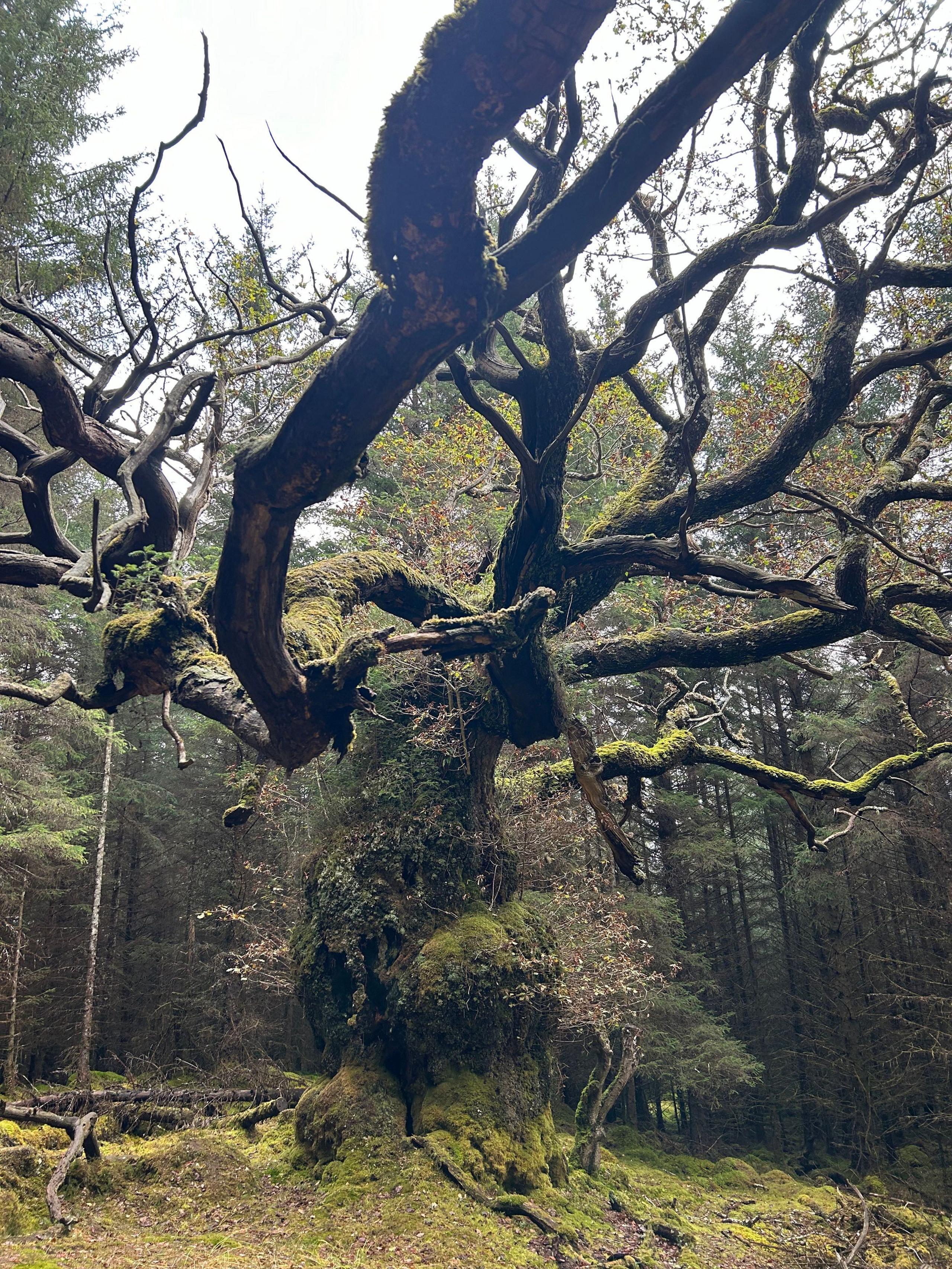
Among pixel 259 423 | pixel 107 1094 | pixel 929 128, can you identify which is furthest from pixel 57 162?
pixel 107 1094

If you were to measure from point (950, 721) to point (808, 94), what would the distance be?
10.8m

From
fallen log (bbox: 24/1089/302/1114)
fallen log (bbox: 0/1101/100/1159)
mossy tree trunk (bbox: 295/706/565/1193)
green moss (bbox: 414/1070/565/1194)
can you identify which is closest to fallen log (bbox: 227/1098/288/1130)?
fallen log (bbox: 24/1089/302/1114)

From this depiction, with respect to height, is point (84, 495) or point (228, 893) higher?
point (84, 495)

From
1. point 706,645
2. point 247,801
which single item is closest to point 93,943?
point 247,801

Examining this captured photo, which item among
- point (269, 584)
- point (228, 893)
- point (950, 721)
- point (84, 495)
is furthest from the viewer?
point (228, 893)

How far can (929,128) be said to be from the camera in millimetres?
5164

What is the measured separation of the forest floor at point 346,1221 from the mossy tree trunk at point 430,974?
0.40m

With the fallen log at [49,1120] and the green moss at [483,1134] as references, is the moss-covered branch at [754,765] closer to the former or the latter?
the green moss at [483,1134]

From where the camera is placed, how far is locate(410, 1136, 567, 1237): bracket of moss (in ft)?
18.9

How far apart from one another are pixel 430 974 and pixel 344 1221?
1869 mm

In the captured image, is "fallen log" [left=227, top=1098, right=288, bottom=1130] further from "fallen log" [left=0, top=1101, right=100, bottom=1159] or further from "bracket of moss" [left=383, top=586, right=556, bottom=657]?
"bracket of moss" [left=383, top=586, right=556, bottom=657]

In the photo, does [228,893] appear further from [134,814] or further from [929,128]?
[929,128]

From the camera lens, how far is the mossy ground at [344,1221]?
5004 millimetres

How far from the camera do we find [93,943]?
42.8ft
